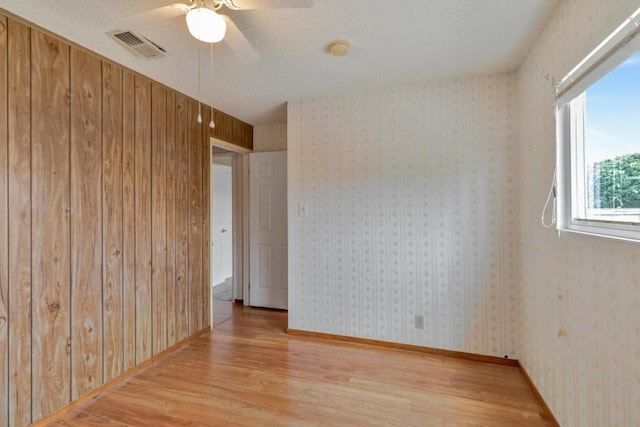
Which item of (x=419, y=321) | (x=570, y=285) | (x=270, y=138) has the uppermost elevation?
(x=270, y=138)

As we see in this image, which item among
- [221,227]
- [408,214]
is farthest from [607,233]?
[221,227]

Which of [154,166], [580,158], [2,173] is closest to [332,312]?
[154,166]

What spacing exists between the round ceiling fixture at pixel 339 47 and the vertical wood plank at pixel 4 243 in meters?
1.82

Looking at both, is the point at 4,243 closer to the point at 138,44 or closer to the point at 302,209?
the point at 138,44

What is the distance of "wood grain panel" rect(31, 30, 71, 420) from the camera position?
A: 1827 millimetres

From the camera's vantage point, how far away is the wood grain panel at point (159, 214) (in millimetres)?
2643

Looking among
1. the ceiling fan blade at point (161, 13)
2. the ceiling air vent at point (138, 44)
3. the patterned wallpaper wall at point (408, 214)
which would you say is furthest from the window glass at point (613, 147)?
the ceiling air vent at point (138, 44)

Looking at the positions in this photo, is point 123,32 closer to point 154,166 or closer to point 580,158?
point 154,166

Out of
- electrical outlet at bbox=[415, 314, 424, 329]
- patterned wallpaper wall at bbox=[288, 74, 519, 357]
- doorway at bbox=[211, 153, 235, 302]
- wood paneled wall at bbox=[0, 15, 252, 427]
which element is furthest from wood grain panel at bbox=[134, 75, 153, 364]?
doorway at bbox=[211, 153, 235, 302]

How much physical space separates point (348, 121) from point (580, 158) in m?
1.86

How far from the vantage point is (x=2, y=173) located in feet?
5.48

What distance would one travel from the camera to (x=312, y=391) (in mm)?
2201

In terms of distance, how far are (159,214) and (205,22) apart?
180 centimetres

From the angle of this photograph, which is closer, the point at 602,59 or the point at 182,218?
the point at 602,59
